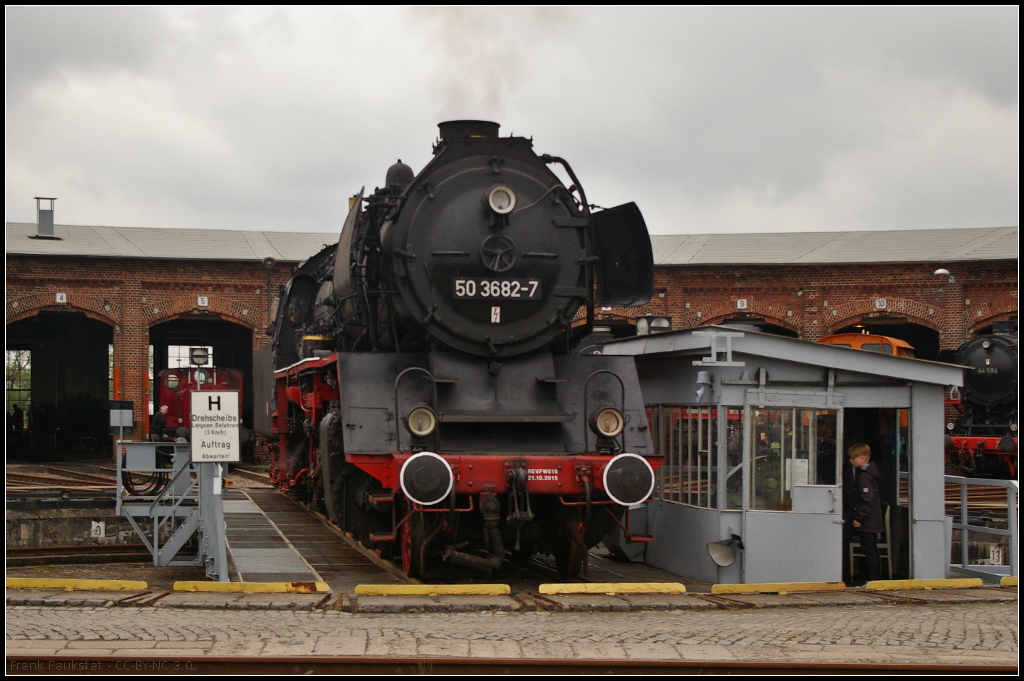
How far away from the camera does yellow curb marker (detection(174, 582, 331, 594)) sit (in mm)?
7543

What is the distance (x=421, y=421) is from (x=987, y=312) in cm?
2198

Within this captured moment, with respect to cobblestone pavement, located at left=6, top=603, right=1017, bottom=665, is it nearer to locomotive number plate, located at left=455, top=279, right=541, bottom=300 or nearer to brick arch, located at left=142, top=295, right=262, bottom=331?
locomotive number plate, located at left=455, top=279, right=541, bottom=300

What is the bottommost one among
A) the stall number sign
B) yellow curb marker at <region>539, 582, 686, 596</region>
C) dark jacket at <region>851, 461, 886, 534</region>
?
yellow curb marker at <region>539, 582, 686, 596</region>

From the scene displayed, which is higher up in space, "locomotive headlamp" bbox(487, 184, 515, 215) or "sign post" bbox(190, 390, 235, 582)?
"locomotive headlamp" bbox(487, 184, 515, 215)

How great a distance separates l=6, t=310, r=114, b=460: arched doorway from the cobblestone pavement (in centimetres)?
2650

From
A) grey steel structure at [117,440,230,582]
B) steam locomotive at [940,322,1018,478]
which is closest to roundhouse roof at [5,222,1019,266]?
steam locomotive at [940,322,1018,478]

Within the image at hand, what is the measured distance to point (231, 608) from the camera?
6.89 m

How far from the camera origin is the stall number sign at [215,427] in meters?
8.56

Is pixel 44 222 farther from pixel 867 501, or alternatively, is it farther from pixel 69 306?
pixel 867 501

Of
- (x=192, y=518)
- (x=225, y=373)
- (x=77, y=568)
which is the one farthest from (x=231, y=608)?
(x=225, y=373)

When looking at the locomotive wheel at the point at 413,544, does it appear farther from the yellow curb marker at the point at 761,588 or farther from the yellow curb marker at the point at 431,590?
the yellow curb marker at the point at 761,588

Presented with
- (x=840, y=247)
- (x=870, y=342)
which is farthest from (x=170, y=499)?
(x=840, y=247)

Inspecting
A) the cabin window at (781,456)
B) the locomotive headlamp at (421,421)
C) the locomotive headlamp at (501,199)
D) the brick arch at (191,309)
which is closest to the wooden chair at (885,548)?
the cabin window at (781,456)

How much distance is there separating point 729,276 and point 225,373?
13.1 m
